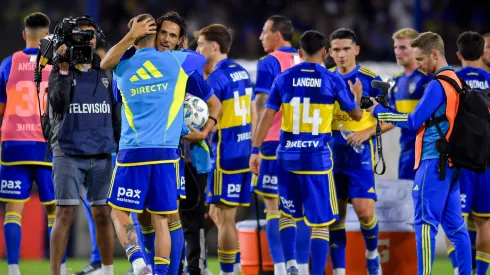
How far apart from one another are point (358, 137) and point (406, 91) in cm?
156

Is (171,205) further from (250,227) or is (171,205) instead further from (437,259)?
(437,259)

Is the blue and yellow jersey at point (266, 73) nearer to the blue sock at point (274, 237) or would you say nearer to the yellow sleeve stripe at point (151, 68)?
the blue sock at point (274, 237)

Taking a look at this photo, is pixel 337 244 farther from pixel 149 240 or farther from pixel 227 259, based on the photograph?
pixel 149 240

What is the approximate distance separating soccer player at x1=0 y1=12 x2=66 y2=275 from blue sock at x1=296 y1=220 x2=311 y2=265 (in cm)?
222

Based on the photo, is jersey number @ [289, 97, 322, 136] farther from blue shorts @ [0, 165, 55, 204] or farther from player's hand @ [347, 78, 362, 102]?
blue shorts @ [0, 165, 55, 204]

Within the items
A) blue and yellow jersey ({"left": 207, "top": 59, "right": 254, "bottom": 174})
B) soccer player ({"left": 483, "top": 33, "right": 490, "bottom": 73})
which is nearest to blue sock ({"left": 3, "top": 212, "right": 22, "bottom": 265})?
blue and yellow jersey ({"left": 207, "top": 59, "right": 254, "bottom": 174})

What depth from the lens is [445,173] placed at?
694 centimetres

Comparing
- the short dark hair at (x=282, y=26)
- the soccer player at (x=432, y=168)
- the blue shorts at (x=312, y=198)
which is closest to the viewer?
the soccer player at (x=432, y=168)

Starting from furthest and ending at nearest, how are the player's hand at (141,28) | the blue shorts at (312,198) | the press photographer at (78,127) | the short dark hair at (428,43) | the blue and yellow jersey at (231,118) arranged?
1. the blue and yellow jersey at (231,118)
2. the blue shorts at (312,198)
3. the press photographer at (78,127)
4. the short dark hair at (428,43)
5. the player's hand at (141,28)

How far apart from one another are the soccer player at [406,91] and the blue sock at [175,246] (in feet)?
10.5

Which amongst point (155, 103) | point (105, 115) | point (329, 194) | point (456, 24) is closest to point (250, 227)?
point (329, 194)

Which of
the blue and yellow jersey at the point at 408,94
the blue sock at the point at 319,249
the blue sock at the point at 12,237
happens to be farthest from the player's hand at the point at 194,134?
the blue and yellow jersey at the point at 408,94

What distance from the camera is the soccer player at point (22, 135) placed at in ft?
27.0

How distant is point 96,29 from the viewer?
756 cm
